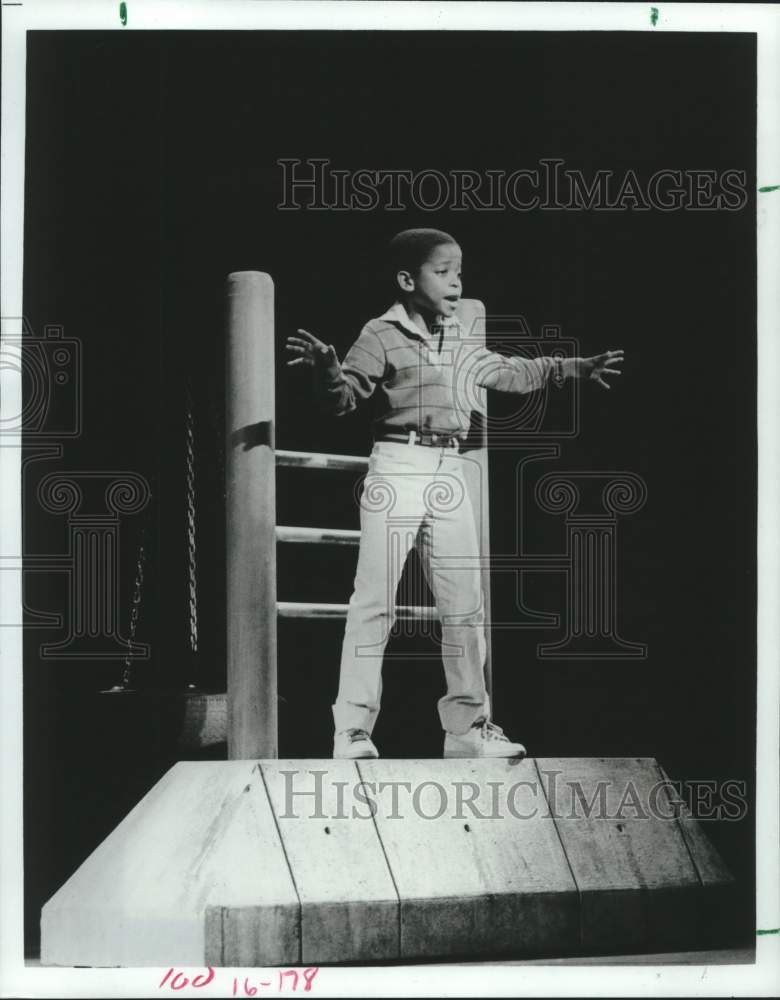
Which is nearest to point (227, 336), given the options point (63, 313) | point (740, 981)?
point (63, 313)

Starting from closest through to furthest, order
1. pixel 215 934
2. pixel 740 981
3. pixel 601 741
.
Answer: pixel 215 934 → pixel 740 981 → pixel 601 741

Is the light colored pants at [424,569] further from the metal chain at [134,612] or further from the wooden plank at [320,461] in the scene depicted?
the metal chain at [134,612]

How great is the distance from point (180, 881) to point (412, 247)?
3.91 ft

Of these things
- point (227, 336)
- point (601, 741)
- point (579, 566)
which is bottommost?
point (601, 741)

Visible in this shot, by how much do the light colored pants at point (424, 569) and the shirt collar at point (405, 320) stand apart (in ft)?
0.69

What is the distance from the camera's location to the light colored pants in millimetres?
3010

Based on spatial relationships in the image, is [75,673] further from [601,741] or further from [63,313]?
[601,741]

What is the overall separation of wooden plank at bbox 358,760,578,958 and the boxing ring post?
211mm

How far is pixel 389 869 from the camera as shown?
110 inches

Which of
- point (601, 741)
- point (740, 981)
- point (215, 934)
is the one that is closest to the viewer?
point (215, 934)

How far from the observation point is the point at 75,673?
3.00 m

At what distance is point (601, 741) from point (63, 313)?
1.22 m

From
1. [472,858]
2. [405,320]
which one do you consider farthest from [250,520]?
[472,858]

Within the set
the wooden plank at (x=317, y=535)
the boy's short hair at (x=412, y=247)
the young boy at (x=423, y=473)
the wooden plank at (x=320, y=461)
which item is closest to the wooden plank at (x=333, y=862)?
the young boy at (x=423, y=473)
